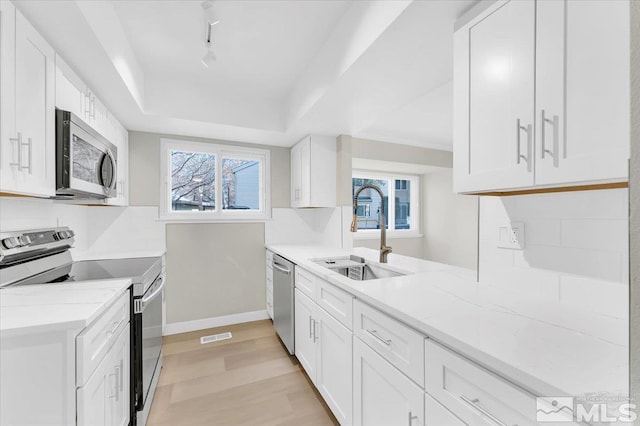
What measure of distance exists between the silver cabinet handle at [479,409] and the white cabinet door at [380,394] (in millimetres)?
179

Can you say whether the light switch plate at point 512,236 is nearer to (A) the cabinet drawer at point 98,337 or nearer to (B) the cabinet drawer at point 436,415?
(B) the cabinet drawer at point 436,415

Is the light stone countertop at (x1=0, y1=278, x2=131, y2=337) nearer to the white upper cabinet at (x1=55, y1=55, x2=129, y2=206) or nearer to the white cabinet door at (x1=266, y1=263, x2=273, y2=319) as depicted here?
the white upper cabinet at (x1=55, y1=55, x2=129, y2=206)

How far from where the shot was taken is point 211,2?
58.1 inches

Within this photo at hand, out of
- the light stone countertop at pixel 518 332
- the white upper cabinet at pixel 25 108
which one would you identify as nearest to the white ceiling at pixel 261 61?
the white upper cabinet at pixel 25 108

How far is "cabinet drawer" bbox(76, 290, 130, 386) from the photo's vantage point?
988mm

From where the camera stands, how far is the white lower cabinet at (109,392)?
102cm

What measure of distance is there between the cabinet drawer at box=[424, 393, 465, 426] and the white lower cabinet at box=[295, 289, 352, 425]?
0.53 m

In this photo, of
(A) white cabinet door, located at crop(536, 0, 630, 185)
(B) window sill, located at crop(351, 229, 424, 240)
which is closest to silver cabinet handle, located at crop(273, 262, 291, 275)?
(A) white cabinet door, located at crop(536, 0, 630, 185)

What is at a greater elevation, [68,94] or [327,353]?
[68,94]

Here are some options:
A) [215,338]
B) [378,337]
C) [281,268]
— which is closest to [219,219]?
[281,268]

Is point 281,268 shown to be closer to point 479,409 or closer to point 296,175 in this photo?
point 296,175

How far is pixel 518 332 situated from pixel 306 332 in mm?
1493

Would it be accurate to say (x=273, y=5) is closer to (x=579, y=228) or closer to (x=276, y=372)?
(x=579, y=228)

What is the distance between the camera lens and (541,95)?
0.91 m
